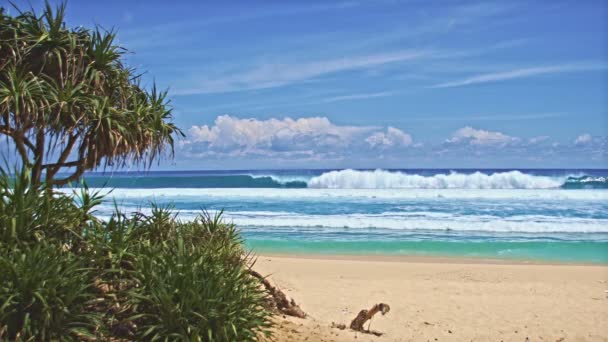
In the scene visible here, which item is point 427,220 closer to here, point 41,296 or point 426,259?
point 426,259

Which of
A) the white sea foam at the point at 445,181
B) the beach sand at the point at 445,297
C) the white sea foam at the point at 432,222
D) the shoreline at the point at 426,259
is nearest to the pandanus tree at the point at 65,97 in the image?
the beach sand at the point at 445,297

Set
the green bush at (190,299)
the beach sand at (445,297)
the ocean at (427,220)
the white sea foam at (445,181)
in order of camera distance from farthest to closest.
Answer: the white sea foam at (445,181) < the ocean at (427,220) < the beach sand at (445,297) < the green bush at (190,299)

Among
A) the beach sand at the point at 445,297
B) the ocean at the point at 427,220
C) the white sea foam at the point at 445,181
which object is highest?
the white sea foam at the point at 445,181

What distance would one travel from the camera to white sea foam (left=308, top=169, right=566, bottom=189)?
41312 mm

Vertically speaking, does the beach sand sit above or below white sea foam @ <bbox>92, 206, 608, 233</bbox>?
below

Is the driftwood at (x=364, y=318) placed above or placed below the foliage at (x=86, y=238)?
below

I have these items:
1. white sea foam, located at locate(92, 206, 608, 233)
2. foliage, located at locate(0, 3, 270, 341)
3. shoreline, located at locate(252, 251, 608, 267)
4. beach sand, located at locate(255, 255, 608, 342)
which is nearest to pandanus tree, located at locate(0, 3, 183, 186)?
foliage, located at locate(0, 3, 270, 341)

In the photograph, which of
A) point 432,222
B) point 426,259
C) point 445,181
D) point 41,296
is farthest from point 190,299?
point 445,181

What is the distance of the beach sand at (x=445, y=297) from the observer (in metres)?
8.14

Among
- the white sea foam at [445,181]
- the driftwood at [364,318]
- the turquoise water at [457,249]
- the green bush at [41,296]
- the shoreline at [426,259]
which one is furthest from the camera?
the white sea foam at [445,181]

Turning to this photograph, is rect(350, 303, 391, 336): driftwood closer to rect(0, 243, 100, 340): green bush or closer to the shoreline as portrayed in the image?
rect(0, 243, 100, 340): green bush

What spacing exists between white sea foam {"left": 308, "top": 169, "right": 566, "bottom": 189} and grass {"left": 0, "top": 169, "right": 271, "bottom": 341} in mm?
37151

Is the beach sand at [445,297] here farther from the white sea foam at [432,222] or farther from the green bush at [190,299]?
the white sea foam at [432,222]

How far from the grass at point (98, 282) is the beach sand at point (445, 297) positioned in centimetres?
150
